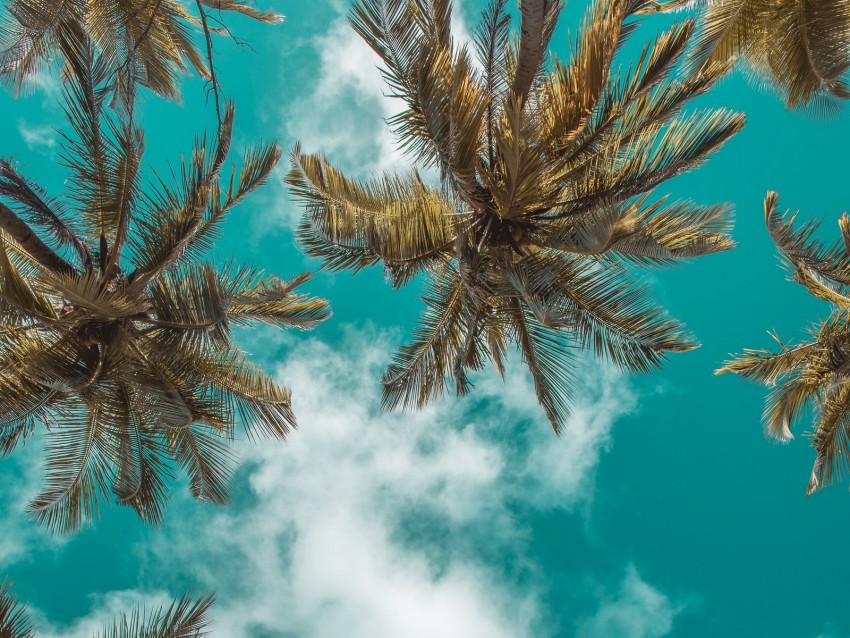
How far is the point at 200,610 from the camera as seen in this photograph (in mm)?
6715

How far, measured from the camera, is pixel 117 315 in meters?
8.30

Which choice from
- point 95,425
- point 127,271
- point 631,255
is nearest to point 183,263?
point 127,271

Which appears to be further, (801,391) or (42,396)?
(801,391)

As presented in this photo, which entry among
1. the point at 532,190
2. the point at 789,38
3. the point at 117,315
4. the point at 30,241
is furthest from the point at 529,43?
the point at 789,38

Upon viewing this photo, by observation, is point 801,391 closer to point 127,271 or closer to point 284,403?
point 284,403

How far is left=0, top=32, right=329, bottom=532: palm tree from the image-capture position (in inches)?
326

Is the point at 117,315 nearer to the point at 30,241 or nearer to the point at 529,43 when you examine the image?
the point at 30,241

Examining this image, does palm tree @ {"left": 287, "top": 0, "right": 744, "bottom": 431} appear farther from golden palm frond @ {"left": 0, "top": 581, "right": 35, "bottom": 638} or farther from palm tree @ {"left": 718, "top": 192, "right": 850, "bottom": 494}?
golden palm frond @ {"left": 0, "top": 581, "right": 35, "bottom": 638}

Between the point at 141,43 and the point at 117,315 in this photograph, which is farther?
the point at 141,43

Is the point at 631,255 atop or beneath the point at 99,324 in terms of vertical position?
atop

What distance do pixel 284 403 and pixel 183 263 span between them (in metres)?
2.41

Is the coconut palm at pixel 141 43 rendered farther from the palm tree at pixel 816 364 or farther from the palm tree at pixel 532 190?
the palm tree at pixel 816 364

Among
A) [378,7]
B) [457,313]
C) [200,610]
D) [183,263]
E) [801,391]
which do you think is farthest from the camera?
[801,391]

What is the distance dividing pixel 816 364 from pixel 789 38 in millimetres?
5435
